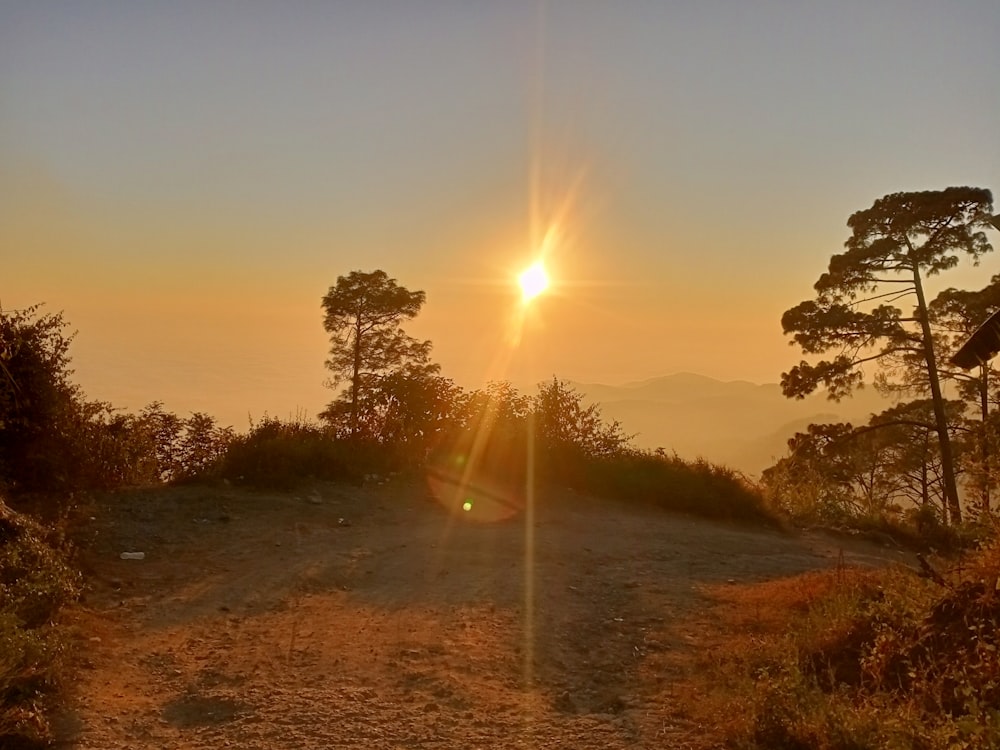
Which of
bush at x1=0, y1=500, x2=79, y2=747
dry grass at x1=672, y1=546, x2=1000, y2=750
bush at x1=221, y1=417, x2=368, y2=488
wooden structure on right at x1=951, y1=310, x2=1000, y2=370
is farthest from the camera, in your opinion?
bush at x1=221, y1=417, x2=368, y2=488

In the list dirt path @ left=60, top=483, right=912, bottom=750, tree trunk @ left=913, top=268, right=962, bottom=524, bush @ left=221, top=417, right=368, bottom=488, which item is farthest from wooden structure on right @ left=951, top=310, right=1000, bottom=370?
tree trunk @ left=913, top=268, right=962, bottom=524

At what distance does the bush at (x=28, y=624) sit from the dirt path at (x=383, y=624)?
19cm

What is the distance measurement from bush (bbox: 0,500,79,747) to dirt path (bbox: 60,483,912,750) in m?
0.19

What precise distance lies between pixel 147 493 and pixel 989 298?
20939 mm

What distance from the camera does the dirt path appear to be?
155 inches

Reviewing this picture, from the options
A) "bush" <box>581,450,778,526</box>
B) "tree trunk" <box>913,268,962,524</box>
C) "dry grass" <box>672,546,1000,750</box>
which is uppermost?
"tree trunk" <box>913,268,962,524</box>

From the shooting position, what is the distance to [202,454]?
37.6ft

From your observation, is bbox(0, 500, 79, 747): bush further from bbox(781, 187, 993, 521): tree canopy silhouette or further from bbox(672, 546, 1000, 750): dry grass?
bbox(781, 187, 993, 521): tree canopy silhouette

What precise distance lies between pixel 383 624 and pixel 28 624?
7.32ft

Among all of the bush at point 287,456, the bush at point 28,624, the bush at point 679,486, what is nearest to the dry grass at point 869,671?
the bush at point 28,624

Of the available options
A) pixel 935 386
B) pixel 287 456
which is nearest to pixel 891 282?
pixel 935 386

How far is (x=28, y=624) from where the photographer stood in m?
4.85

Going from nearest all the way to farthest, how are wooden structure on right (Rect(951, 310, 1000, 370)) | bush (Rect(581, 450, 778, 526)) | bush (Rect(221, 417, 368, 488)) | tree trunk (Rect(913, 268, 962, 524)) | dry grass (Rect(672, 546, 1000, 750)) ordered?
dry grass (Rect(672, 546, 1000, 750))
wooden structure on right (Rect(951, 310, 1000, 370))
bush (Rect(221, 417, 368, 488))
bush (Rect(581, 450, 778, 526))
tree trunk (Rect(913, 268, 962, 524))

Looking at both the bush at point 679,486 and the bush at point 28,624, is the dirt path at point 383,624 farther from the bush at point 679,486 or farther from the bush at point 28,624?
the bush at point 679,486
